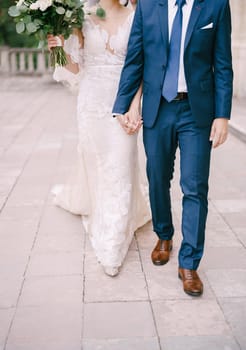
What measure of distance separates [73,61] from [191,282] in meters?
1.84

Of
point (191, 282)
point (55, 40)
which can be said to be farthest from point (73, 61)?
point (191, 282)

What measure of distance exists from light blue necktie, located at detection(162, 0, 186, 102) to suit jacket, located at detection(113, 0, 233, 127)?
0.04 meters

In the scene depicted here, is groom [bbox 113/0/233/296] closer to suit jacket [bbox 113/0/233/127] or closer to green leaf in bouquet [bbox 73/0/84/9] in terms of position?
suit jacket [bbox 113/0/233/127]

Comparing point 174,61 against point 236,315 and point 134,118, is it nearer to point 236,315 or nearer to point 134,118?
point 134,118

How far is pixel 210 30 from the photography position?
3006 mm

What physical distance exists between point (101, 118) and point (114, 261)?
3.52 ft

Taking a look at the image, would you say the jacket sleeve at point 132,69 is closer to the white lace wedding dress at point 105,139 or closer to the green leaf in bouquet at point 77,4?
the white lace wedding dress at point 105,139

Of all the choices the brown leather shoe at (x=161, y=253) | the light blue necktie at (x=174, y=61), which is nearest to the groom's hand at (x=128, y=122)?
the light blue necktie at (x=174, y=61)

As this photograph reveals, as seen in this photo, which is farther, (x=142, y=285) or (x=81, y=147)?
(x=81, y=147)

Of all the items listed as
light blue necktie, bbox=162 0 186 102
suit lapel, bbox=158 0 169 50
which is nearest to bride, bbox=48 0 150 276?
light blue necktie, bbox=162 0 186 102

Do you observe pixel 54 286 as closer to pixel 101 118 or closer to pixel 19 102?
pixel 101 118

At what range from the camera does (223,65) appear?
3.08 meters

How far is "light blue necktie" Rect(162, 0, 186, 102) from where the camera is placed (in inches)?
120

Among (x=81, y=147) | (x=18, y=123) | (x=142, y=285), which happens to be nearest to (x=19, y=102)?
(x=18, y=123)
